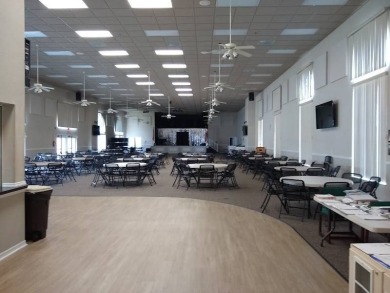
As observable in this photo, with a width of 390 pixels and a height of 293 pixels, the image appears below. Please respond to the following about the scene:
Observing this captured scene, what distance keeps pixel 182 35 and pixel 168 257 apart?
23.1ft

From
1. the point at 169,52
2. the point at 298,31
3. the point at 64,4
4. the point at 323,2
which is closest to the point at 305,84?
the point at 298,31

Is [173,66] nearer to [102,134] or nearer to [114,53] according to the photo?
[114,53]

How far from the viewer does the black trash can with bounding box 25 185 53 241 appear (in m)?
4.94

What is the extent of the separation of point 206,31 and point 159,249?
6.60m

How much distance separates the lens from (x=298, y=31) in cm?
952

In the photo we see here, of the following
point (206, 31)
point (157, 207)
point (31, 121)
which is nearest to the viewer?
point (157, 207)

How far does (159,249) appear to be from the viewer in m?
4.57

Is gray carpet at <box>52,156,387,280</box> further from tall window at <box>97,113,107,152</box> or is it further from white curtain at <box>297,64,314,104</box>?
tall window at <box>97,113,107,152</box>

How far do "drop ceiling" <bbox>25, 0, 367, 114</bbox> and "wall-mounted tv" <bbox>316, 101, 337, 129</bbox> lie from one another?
6.80 ft

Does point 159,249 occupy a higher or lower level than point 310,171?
lower

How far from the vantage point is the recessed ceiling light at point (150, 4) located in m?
7.38

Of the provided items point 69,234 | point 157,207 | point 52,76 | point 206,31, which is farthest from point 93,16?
point 52,76

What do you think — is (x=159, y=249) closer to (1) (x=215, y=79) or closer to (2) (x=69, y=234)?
(2) (x=69, y=234)

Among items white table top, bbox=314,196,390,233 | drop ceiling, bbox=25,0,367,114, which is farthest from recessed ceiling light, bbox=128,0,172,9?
white table top, bbox=314,196,390,233
